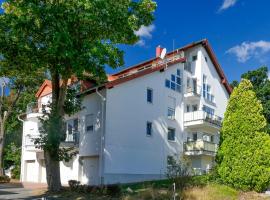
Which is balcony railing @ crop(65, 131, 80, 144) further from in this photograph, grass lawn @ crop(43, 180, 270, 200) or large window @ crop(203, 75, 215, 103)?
large window @ crop(203, 75, 215, 103)

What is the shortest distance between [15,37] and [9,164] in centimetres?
3861

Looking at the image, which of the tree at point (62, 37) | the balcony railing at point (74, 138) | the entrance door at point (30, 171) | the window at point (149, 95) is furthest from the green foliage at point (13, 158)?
the tree at point (62, 37)

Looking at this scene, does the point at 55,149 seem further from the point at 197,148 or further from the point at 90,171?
the point at 197,148

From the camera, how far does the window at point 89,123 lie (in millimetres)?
33006

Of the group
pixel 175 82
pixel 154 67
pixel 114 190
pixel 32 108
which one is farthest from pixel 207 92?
pixel 114 190

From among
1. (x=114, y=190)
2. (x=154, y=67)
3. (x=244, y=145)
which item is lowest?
(x=114, y=190)

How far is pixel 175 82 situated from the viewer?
39250mm

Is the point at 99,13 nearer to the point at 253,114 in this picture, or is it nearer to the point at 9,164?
the point at 253,114

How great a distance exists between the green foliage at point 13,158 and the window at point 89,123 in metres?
19.6

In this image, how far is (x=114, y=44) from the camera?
24531mm

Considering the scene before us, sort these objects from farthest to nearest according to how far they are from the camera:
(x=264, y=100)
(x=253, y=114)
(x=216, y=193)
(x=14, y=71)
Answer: (x=264, y=100)
(x=14, y=71)
(x=253, y=114)
(x=216, y=193)

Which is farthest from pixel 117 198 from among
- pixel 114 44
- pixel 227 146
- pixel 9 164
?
pixel 9 164

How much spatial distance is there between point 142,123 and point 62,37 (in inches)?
584

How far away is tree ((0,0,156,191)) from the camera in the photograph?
21531 mm
